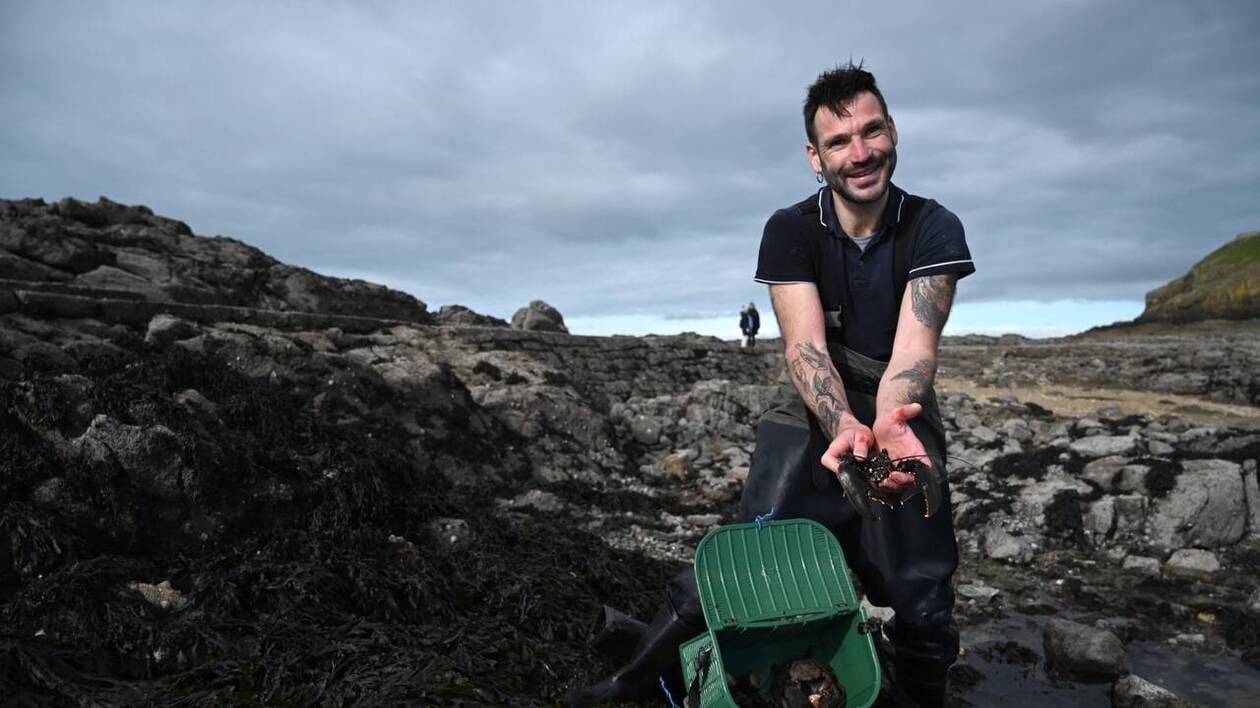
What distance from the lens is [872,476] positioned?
7.29 ft

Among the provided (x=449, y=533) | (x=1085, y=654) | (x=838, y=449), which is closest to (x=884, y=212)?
(x=838, y=449)

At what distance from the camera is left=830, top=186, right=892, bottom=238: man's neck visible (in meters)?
2.73

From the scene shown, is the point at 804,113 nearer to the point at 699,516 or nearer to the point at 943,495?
the point at 943,495

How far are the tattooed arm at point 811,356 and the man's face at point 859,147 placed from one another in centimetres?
38

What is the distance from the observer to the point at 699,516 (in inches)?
292

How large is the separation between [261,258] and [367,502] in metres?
9.54

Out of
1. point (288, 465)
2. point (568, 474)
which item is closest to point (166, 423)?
point (288, 465)

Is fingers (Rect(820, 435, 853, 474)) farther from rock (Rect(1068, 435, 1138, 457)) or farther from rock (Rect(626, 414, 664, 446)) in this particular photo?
rock (Rect(626, 414, 664, 446))

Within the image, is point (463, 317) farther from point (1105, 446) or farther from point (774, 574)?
point (774, 574)

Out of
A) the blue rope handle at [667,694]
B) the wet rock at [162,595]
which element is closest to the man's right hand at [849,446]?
the blue rope handle at [667,694]

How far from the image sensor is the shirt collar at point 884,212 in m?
2.76

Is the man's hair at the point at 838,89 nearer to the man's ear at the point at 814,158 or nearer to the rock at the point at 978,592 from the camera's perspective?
the man's ear at the point at 814,158

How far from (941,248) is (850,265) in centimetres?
33

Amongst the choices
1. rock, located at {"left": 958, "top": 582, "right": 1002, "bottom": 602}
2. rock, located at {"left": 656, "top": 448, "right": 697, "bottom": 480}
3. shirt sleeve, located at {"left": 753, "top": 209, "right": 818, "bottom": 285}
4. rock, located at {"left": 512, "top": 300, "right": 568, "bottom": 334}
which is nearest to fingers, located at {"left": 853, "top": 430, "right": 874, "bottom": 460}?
shirt sleeve, located at {"left": 753, "top": 209, "right": 818, "bottom": 285}
